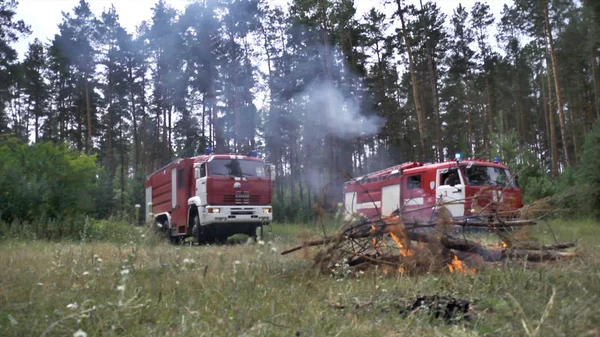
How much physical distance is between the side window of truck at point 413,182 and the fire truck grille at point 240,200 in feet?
15.7

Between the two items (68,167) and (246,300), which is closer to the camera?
(246,300)

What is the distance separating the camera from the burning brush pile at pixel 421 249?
5391 millimetres

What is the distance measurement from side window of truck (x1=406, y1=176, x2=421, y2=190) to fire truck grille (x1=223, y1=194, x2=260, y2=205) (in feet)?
15.7

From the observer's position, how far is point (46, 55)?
35.4 meters

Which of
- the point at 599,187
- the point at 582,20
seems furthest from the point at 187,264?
the point at 582,20

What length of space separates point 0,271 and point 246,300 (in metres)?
2.83

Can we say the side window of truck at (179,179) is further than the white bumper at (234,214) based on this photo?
Yes

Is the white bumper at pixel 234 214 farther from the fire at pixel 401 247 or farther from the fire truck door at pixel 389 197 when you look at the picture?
the fire at pixel 401 247

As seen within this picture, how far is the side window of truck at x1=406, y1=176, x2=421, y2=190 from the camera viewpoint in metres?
14.8

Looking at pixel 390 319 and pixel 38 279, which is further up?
pixel 38 279

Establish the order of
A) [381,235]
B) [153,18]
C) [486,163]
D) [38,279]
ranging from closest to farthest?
1. [38,279]
2. [381,235]
3. [486,163]
4. [153,18]

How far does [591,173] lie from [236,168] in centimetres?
1259

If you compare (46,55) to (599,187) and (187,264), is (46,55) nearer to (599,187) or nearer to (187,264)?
(599,187)

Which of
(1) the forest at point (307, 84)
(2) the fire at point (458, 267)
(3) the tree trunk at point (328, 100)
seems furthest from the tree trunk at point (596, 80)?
(2) the fire at point (458, 267)
